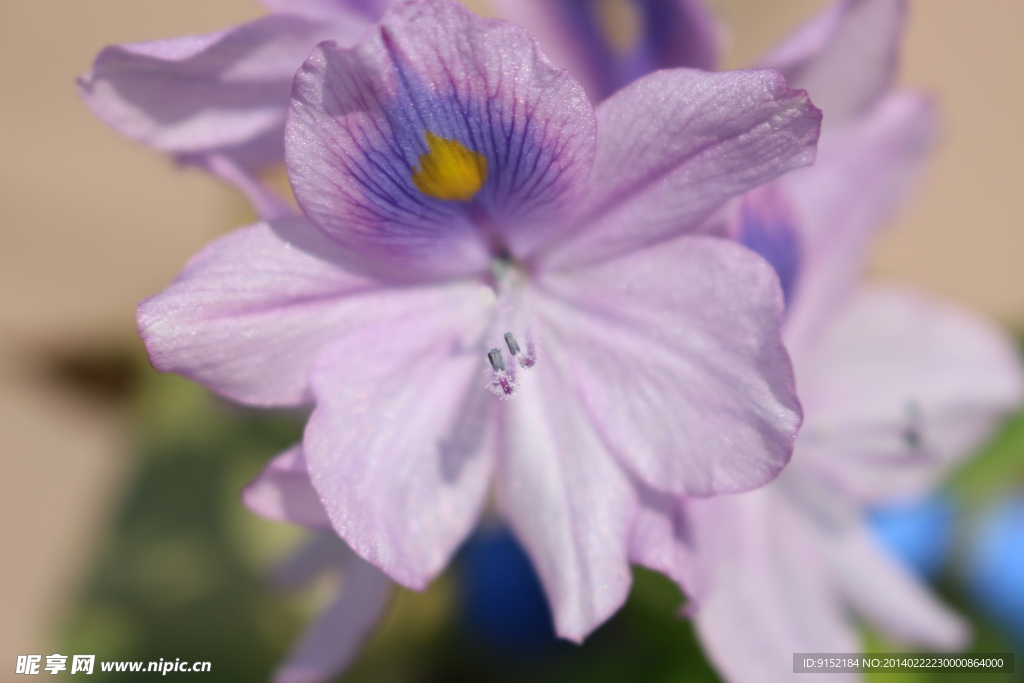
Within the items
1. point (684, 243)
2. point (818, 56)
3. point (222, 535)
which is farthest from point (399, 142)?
point (222, 535)

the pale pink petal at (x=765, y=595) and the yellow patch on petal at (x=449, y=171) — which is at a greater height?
the yellow patch on petal at (x=449, y=171)

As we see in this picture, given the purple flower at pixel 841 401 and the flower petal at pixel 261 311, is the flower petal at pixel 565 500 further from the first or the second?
the flower petal at pixel 261 311

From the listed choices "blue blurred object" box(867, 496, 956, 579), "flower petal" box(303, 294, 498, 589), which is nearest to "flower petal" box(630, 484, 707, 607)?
"flower petal" box(303, 294, 498, 589)

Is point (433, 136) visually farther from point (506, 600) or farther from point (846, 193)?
point (506, 600)

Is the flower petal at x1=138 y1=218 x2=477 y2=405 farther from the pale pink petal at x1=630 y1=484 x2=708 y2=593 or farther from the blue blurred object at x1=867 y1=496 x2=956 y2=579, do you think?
the blue blurred object at x1=867 y1=496 x2=956 y2=579

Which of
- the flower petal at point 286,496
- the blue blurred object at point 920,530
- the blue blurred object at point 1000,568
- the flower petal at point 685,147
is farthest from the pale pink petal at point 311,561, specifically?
the blue blurred object at point 1000,568

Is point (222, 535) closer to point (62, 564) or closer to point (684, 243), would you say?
point (62, 564)
